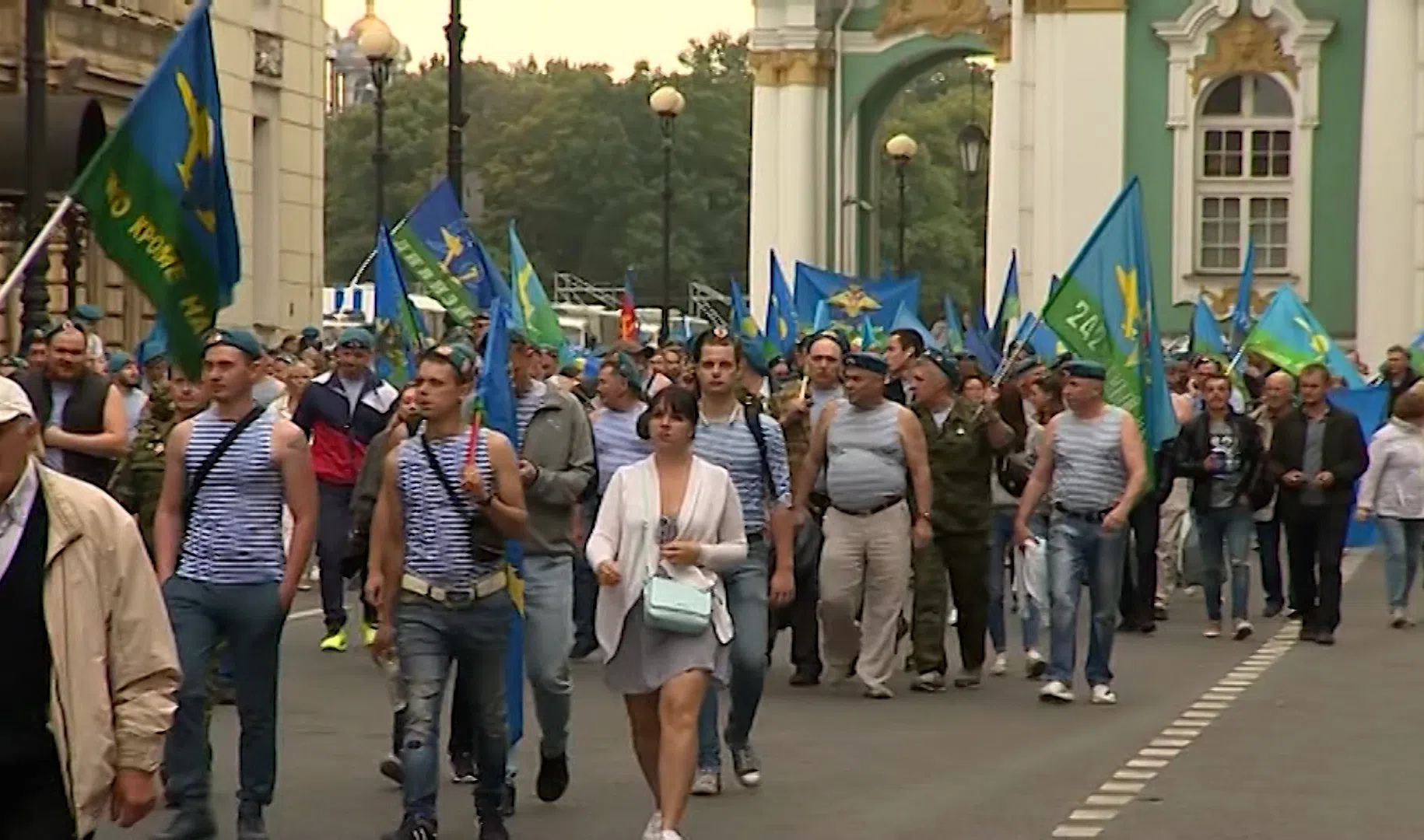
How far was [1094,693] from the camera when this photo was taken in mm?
17750

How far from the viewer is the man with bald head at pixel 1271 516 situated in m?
23.8

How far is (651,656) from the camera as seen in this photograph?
11.8 m

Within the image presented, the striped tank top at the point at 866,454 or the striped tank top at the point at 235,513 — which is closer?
the striped tank top at the point at 235,513

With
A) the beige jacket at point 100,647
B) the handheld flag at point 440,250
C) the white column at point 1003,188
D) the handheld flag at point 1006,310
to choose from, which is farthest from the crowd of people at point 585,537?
the white column at point 1003,188

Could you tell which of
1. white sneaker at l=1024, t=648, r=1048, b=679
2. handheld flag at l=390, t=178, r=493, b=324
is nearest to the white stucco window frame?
handheld flag at l=390, t=178, r=493, b=324

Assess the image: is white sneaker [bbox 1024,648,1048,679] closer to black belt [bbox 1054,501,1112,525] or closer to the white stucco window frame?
black belt [bbox 1054,501,1112,525]

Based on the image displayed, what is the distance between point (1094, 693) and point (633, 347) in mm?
12437

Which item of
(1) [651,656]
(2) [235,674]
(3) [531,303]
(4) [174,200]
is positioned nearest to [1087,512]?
(1) [651,656]

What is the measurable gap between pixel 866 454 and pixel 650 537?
17.6 feet

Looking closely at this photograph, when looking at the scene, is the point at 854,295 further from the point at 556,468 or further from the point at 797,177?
the point at 556,468

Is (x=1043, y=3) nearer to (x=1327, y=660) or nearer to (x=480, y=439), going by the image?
(x=1327, y=660)

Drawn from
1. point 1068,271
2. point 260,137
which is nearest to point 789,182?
point 260,137

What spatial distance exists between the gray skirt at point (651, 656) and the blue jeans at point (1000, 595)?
7506 mm

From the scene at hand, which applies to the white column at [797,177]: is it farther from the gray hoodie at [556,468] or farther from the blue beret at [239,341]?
the blue beret at [239,341]
